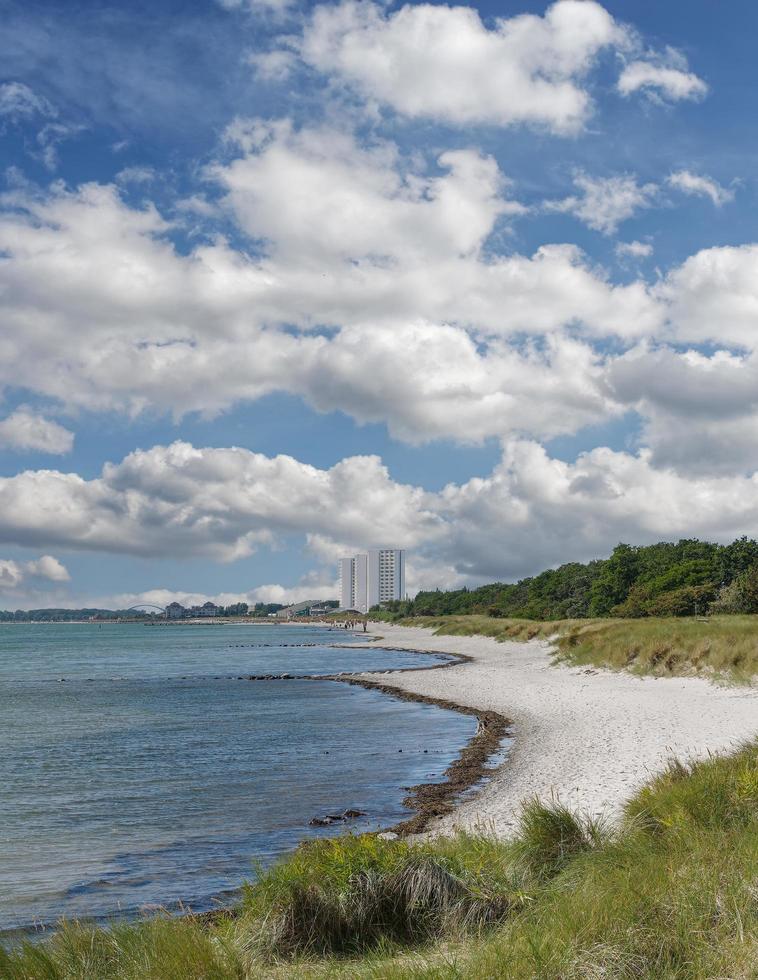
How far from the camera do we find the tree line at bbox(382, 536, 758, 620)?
79750 millimetres

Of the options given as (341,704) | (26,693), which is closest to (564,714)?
(341,704)

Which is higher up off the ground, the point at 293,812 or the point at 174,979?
the point at 174,979

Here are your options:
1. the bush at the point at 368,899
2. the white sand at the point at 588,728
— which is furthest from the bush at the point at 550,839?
the white sand at the point at 588,728

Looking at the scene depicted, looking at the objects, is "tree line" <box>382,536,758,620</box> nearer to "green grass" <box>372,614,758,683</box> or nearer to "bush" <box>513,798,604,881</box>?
"green grass" <box>372,614,758,683</box>

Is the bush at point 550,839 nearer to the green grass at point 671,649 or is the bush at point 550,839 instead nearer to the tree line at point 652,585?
the green grass at point 671,649

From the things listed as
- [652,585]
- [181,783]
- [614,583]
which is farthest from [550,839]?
[614,583]

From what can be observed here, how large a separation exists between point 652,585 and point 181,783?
83892 mm

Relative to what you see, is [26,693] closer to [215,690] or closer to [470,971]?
[215,690]

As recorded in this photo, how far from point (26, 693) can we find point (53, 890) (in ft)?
140

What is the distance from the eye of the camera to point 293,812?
56.8 ft

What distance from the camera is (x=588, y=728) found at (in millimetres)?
25016

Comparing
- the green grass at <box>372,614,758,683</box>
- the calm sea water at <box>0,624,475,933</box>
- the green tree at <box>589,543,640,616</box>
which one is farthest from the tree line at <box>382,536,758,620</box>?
the calm sea water at <box>0,624,475,933</box>

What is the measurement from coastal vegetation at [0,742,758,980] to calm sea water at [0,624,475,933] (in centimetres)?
376

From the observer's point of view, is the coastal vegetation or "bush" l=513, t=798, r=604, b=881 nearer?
the coastal vegetation
